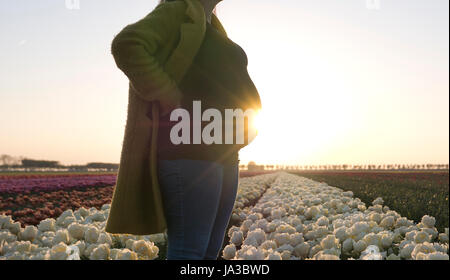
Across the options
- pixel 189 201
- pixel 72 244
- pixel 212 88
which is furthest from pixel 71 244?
pixel 212 88

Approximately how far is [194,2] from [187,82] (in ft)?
1.30

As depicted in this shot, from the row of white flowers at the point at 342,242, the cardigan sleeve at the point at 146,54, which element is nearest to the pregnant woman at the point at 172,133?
the cardigan sleeve at the point at 146,54

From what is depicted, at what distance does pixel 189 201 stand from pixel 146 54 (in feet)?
2.04

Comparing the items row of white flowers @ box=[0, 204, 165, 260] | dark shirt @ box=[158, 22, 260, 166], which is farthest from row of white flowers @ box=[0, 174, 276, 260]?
dark shirt @ box=[158, 22, 260, 166]

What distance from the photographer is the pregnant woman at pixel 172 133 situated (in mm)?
1690

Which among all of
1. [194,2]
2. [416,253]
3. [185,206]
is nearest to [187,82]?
[194,2]

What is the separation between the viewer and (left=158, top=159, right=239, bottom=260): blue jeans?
1711 mm

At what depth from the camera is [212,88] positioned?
184 centimetres

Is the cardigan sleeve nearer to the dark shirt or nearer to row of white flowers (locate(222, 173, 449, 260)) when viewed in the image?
the dark shirt

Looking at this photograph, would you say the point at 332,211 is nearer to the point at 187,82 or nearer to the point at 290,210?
the point at 290,210

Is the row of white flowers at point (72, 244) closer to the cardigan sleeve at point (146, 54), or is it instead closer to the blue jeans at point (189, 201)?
the blue jeans at point (189, 201)

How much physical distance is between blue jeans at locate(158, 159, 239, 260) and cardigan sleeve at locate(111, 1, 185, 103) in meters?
0.30

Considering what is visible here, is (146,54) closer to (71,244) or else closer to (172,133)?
(172,133)
